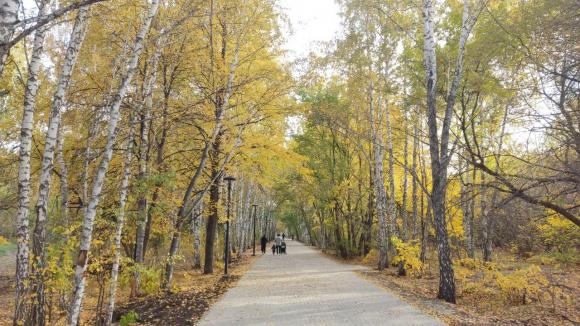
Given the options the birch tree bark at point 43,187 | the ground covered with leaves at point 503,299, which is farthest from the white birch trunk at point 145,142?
the ground covered with leaves at point 503,299

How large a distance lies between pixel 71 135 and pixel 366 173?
16.3m

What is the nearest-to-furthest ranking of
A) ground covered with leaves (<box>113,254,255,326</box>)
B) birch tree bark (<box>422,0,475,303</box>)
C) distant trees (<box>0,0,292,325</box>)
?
1. distant trees (<box>0,0,292,325</box>)
2. ground covered with leaves (<box>113,254,255,326</box>)
3. birch tree bark (<box>422,0,475,303</box>)

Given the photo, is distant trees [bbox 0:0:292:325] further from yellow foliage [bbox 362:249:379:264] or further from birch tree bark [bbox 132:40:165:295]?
yellow foliage [bbox 362:249:379:264]

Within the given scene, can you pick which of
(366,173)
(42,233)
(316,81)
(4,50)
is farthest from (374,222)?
(4,50)

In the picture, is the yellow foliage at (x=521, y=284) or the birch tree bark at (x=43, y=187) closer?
the birch tree bark at (x=43, y=187)

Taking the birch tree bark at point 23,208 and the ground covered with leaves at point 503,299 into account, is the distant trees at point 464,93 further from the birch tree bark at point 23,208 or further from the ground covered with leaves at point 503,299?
the birch tree bark at point 23,208

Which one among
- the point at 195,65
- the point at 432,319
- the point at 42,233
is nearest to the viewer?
the point at 42,233

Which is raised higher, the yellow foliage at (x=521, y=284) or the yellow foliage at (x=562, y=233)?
the yellow foliage at (x=562, y=233)

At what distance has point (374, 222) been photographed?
23359 mm

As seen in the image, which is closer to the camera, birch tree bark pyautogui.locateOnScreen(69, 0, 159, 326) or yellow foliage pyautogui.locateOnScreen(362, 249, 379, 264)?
birch tree bark pyautogui.locateOnScreen(69, 0, 159, 326)

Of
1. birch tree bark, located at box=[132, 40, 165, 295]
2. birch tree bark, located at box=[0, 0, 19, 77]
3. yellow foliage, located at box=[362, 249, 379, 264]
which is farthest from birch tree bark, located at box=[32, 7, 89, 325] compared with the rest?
yellow foliage, located at box=[362, 249, 379, 264]

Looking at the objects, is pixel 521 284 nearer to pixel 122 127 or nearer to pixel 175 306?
pixel 175 306

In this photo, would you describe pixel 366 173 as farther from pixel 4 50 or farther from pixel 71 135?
pixel 4 50

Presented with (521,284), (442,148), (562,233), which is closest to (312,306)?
(521,284)
